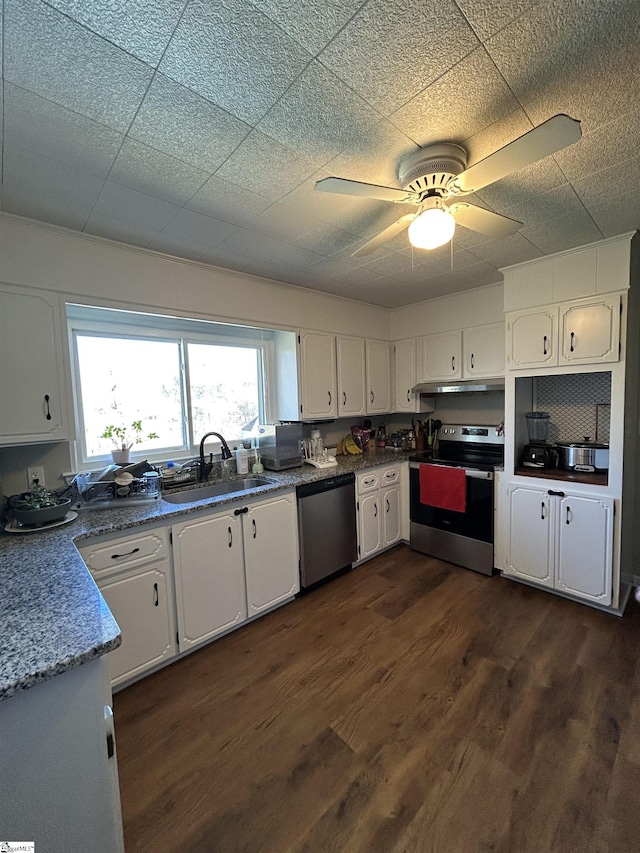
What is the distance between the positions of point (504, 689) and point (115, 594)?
209 centimetres

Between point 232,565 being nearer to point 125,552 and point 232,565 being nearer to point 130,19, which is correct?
point 125,552

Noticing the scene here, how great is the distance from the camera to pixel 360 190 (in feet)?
4.32

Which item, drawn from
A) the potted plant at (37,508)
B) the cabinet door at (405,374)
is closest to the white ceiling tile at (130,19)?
the potted plant at (37,508)

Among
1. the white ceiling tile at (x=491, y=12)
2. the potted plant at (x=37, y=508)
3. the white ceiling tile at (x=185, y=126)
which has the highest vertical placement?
the white ceiling tile at (x=185, y=126)

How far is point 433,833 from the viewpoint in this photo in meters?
1.26

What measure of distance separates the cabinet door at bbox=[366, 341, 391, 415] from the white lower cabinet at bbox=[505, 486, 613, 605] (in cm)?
157

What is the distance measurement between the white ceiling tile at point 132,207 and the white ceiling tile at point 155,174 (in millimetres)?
54

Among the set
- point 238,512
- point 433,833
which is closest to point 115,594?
point 238,512

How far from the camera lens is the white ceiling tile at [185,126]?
3.82 ft

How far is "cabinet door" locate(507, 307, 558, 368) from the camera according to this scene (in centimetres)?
259

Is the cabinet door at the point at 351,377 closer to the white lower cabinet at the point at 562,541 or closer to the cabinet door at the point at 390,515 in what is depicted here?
the cabinet door at the point at 390,515

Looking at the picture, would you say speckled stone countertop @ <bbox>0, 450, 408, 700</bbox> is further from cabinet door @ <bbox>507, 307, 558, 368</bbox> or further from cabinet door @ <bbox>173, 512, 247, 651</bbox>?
cabinet door @ <bbox>507, 307, 558, 368</bbox>

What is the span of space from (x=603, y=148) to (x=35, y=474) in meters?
Answer: 3.25

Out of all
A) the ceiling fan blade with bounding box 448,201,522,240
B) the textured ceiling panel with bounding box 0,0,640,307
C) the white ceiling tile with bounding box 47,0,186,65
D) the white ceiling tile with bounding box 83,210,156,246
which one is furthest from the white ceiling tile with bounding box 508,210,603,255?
the white ceiling tile with bounding box 83,210,156,246
